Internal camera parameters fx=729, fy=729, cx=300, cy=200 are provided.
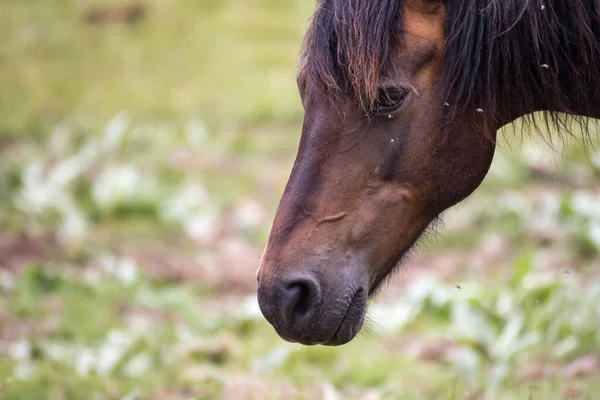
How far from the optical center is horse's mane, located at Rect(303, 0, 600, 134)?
232 cm

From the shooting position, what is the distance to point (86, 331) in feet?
15.2

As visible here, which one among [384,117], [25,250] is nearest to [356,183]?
[384,117]

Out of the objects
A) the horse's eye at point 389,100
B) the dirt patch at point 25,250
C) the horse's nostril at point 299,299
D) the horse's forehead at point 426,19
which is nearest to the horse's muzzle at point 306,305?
the horse's nostril at point 299,299

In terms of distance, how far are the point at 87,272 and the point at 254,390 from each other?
97.2 inches

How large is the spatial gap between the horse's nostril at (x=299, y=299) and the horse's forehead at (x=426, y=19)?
868 millimetres

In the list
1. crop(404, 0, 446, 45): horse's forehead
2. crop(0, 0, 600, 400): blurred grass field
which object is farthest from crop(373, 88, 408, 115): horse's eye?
crop(0, 0, 600, 400): blurred grass field

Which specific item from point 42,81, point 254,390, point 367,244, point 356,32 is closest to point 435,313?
point 254,390

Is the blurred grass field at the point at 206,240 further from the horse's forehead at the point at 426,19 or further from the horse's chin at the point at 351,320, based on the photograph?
the horse's forehead at the point at 426,19

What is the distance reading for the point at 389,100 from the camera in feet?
7.65

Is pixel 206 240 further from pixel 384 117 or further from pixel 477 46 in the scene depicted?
pixel 477 46

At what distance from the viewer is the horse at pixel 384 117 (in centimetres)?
231

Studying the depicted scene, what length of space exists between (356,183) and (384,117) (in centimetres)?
23

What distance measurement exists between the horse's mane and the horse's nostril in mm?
612

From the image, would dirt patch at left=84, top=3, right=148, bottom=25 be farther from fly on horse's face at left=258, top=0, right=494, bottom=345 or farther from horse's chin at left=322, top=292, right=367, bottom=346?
horse's chin at left=322, top=292, right=367, bottom=346
